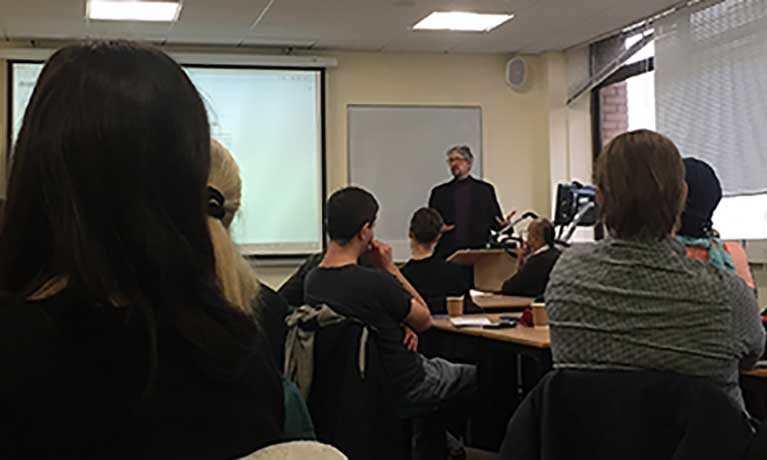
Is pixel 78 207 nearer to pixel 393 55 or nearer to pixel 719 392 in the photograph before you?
pixel 719 392

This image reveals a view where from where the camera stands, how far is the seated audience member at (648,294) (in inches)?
76.9

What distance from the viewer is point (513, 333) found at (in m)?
3.27

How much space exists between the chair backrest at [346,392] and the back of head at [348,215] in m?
0.44

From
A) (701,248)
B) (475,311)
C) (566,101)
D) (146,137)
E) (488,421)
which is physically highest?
(566,101)

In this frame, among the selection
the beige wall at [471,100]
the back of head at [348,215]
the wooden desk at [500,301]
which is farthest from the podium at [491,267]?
the back of head at [348,215]

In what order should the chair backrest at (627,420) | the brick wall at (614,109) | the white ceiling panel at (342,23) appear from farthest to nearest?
the brick wall at (614,109), the white ceiling panel at (342,23), the chair backrest at (627,420)

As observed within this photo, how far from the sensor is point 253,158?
7.57m

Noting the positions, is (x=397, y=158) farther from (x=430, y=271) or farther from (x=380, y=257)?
(x=380, y=257)

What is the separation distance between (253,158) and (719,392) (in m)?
6.13

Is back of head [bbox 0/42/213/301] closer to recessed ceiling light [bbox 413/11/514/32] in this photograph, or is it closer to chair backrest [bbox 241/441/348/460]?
chair backrest [bbox 241/441/348/460]

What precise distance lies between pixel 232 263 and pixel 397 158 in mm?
6751

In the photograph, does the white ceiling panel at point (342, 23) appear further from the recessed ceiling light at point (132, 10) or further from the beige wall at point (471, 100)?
the beige wall at point (471, 100)

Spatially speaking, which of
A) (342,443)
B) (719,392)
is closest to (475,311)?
(342,443)

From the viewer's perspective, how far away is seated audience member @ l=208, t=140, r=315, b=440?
1073mm
